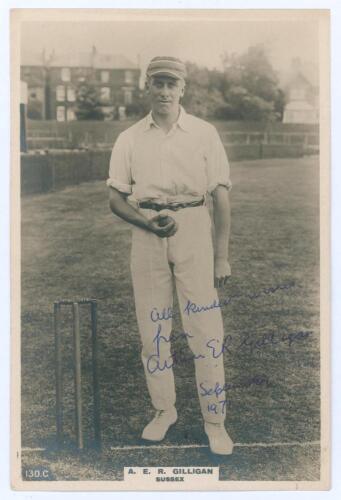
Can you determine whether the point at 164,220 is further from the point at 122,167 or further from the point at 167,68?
the point at 167,68

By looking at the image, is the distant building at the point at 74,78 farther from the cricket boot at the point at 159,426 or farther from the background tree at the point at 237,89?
the cricket boot at the point at 159,426

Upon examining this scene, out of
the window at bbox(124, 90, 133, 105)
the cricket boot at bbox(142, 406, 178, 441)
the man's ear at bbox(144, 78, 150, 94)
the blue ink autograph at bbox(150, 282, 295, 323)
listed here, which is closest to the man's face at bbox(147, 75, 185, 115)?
the man's ear at bbox(144, 78, 150, 94)

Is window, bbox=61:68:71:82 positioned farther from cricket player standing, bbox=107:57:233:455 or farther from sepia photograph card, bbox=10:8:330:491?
cricket player standing, bbox=107:57:233:455

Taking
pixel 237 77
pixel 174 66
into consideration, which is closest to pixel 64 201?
pixel 174 66
